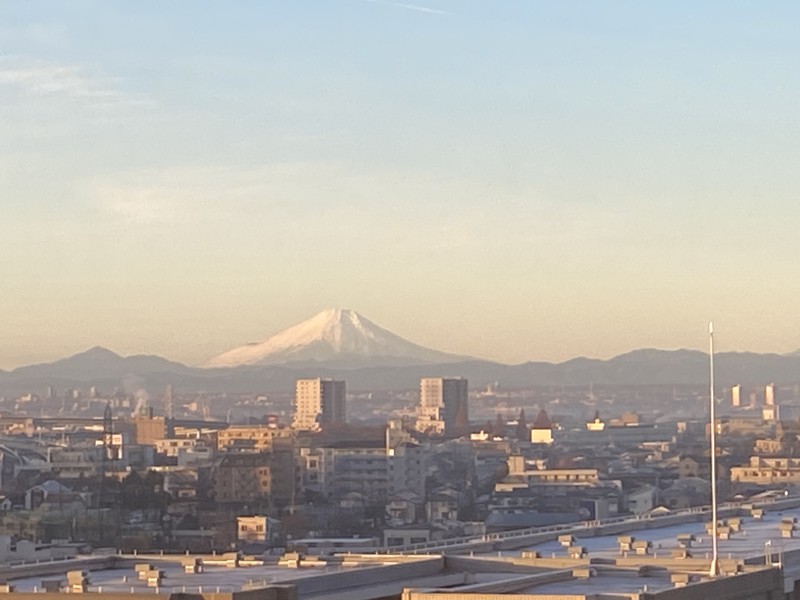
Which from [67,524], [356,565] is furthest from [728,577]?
[67,524]

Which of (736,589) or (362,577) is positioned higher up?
(362,577)

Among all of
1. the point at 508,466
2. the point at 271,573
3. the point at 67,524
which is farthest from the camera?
the point at 508,466

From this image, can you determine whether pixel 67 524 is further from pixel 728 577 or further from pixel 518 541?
pixel 728 577

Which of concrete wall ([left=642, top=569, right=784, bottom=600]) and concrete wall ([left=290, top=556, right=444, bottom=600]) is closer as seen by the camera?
concrete wall ([left=642, top=569, right=784, bottom=600])

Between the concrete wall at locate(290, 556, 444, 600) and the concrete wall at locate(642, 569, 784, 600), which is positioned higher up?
the concrete wall at locate(290, 556, 444, 600)

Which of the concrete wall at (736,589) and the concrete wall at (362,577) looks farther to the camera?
the concrete wall at (362,577)

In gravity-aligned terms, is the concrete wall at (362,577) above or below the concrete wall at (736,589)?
above

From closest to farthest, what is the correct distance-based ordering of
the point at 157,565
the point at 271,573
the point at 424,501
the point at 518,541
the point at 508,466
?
the point at 271,573 < the point at 157,565 < the point at 518,541 < the point at 424,501 < the point at 508,466

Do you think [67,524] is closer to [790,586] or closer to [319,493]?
[319,493]

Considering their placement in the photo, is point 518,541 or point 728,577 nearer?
point 728,577
